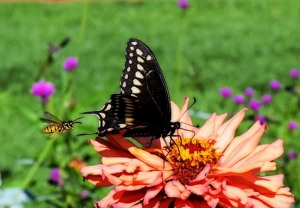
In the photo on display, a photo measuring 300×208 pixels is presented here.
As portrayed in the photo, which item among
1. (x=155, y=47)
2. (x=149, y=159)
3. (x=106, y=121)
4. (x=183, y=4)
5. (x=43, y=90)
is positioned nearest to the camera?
(x=149, y=159)

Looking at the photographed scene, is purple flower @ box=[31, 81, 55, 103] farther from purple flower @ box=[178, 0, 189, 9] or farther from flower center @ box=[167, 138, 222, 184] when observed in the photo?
flower center @ box=[167, 138, 222, 184]

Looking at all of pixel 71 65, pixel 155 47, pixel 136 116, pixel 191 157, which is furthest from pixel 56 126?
pixel 155 47

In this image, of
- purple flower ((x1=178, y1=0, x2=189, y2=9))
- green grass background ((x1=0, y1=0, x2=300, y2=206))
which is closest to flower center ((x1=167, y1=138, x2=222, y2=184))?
purple flower ((x1=178, y1=0, x2=189, y2=9))

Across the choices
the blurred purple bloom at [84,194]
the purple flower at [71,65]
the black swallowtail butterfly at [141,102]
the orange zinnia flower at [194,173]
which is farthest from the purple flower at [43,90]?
the orange zinnia flower at [194,173]

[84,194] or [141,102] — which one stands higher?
[141,102]

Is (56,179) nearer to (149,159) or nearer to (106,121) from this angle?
(106,121)

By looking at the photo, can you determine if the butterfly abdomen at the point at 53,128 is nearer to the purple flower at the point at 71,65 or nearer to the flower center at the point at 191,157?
the flower center at the point at 191,157
